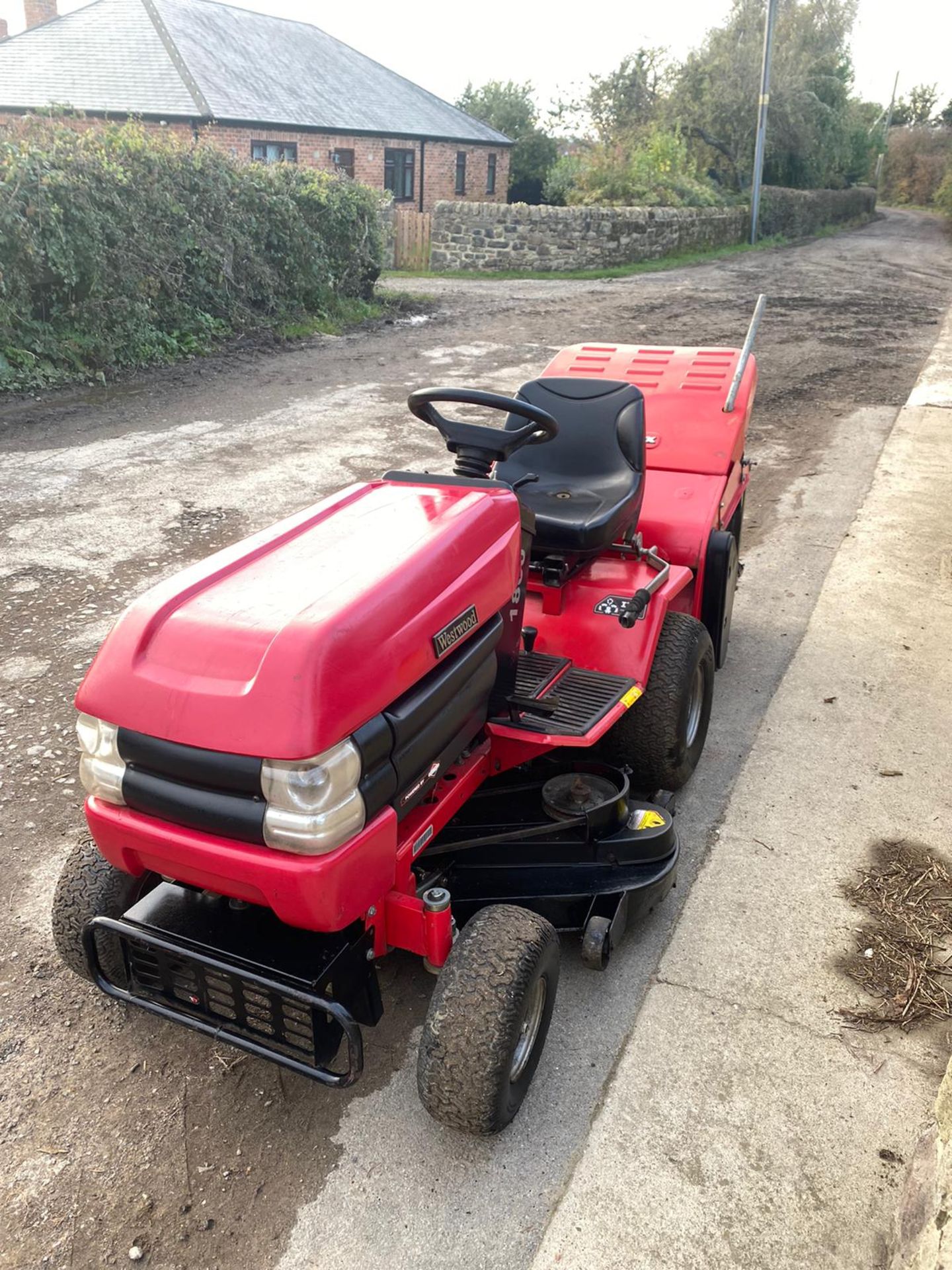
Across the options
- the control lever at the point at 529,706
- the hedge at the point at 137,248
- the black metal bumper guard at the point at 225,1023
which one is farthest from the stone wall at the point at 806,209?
the black metal bumper guard at the point at 225,1023

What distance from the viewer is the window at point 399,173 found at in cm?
2748

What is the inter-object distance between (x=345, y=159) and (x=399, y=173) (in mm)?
2282

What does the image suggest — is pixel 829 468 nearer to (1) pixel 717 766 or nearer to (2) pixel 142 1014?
(1) pixel 717 766

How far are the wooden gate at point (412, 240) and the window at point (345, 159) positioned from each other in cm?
646

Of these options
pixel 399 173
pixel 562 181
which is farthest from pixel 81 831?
pixel 399 173

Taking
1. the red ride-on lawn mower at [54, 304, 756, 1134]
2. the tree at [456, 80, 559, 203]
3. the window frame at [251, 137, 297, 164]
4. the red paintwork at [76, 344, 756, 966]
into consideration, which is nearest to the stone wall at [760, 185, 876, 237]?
the tree at [456, 80, 559, 203]

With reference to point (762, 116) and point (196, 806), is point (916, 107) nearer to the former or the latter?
point (762, 116)

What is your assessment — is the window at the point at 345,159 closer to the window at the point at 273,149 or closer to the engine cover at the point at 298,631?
the window at the point at 273,149

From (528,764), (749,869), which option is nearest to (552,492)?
(528,764)

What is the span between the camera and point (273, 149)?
24219 millimetres

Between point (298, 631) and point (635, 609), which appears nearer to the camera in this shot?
point (298, 631)

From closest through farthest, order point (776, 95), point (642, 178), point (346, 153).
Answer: point (642, 178) → point (346, 153) → point (776, 95)

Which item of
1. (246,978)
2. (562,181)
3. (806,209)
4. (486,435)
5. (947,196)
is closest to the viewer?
(246,978)

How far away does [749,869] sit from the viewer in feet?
11.0
